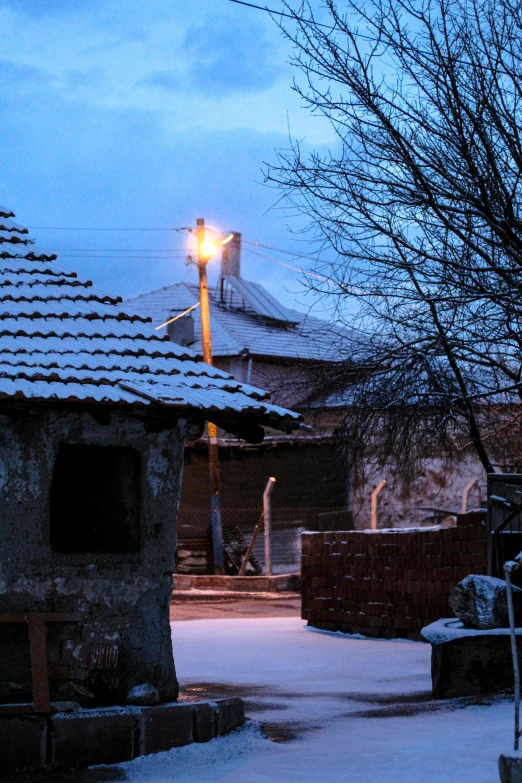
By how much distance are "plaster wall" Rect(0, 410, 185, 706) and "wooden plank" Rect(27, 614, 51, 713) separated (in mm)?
154

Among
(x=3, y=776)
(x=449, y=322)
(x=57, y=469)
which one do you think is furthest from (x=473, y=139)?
(x=3, y=776)

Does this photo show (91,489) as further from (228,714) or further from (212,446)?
(212,446)

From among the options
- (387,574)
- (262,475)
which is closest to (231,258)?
(262,475)

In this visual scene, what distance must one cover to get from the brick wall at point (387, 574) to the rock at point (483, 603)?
262cm

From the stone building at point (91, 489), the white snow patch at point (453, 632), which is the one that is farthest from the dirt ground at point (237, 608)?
the stone building at point (91, 489)

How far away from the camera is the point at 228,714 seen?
7.23 metres

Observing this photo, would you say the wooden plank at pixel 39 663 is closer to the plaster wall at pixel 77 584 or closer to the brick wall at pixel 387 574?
the plaster wall at pixel 77 584

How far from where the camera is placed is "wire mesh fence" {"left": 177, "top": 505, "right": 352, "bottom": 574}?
2392 centimetres

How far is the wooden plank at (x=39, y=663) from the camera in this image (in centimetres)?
646

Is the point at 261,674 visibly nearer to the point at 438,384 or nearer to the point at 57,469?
the point at 438,384

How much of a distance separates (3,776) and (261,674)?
475 cm

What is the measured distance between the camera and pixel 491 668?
8422 millimetres

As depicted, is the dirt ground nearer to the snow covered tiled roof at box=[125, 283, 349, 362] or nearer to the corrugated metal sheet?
the snow covered tiled roof at box=[125, 283, 349, 362]

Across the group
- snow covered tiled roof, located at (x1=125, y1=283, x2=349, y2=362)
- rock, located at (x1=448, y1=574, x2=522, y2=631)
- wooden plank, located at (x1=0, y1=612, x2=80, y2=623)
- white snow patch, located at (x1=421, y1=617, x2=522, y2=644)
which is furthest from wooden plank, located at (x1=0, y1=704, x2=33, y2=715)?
snow covered tiled roof, located at (x1=125, y1=283, x2=349, y2=362)
